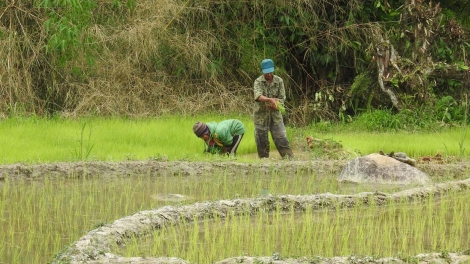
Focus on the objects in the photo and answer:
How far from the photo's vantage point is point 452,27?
485 inches

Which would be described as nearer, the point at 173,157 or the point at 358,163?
the point at 358,163

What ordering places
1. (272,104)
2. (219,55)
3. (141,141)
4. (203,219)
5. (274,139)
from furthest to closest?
1. (219,55)
2. (141,141)
3. (274,139)
4. (272,104)
5. (203,219)

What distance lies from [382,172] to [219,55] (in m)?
5.24

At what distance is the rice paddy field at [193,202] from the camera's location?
5.47 metres

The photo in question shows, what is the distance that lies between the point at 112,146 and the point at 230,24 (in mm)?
3938

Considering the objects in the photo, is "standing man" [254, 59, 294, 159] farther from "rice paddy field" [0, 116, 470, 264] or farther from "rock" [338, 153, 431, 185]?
"rock" [338, 153, 431, 185]

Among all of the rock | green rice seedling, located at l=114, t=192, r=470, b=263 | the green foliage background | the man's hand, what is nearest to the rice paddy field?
green rice seedling, located at l=114, t=192, r=470, b=263

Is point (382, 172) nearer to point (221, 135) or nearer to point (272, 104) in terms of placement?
point (272, 104)

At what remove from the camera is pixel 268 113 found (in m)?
9.20

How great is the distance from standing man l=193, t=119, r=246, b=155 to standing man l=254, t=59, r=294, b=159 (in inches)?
7.8

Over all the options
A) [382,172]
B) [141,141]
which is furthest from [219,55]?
[382,172]

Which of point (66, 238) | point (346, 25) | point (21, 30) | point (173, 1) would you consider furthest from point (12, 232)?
point (346, 25)

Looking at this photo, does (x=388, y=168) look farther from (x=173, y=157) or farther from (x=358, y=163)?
(x=173, y=157)

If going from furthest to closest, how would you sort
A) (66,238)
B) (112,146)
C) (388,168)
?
(112,146) → (388,168) → (66,238)
